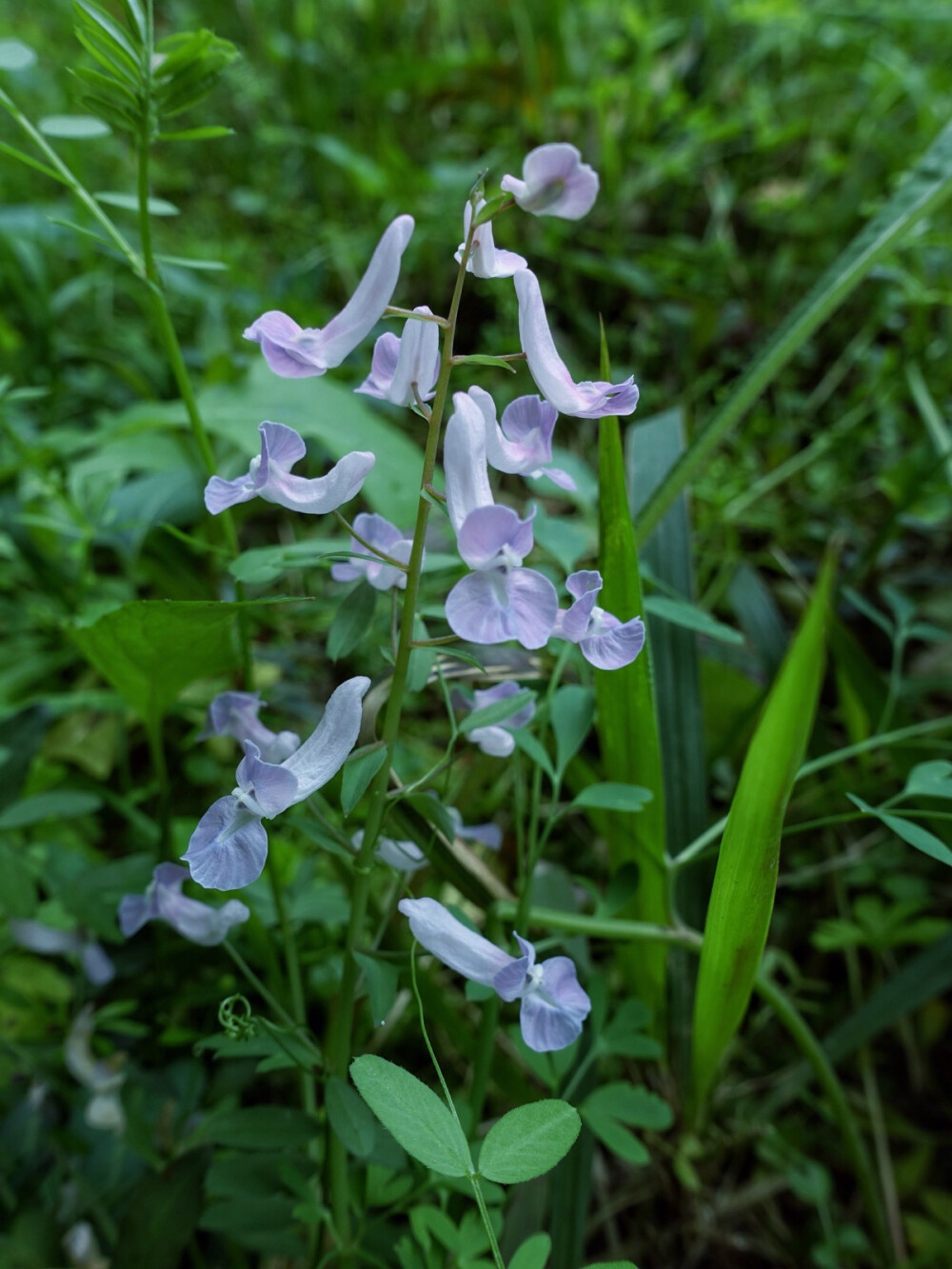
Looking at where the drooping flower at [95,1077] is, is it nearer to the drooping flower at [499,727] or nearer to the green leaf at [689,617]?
Result: the drooping flower at [499,727]

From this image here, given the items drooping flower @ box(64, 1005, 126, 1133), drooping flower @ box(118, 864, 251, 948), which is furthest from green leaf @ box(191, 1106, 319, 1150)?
drooping flower @ box(64, 1005, 126, 1133)

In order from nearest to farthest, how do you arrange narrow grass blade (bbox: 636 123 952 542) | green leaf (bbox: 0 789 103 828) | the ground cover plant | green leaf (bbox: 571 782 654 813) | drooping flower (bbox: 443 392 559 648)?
1. drooping flower (bbox: 443 392 559 648)
2. the ground cover plant
3. green leaf (bbox: 571 782 654 813)
4. green leaf (bbox: 0 789 103 828)
5. narrow grass blade (bbox: 636 123 952 542)

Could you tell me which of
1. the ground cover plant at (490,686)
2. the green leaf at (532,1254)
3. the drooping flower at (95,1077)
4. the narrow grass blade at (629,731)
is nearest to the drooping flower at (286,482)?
the ground cover plant at (490,686)

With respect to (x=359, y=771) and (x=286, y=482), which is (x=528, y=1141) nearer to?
(x=359, y=771)

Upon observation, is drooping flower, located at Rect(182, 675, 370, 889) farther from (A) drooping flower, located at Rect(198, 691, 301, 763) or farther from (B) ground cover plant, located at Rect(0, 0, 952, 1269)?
(A) drooping flower, located at Rect(198, 691, 301, 763)

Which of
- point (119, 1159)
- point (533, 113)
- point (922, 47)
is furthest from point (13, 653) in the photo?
point (922, 47)

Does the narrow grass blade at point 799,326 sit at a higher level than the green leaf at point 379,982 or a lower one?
higher
